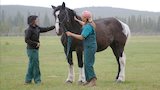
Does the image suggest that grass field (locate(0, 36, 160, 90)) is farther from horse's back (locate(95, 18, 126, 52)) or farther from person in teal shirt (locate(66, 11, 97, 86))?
horse's back (locate(95, 18, 126, 52))

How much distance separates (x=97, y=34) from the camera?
13.2 m

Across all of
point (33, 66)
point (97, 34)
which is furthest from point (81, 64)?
point (33, 66)

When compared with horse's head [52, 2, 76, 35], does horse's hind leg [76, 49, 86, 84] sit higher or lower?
lower

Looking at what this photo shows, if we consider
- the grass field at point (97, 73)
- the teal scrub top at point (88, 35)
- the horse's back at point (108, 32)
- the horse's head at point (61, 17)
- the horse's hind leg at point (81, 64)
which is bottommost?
the grass field at point (97, 73)

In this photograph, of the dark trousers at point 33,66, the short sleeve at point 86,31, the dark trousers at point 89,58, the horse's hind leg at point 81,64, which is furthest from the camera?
the horse's hind leg at point 81,64

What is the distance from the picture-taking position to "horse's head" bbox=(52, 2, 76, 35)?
11515mm

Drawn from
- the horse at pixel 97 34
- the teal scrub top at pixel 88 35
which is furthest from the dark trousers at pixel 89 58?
the horse at pixel 97 34

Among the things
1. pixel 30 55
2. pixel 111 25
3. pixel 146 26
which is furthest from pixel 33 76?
pixel 146 26

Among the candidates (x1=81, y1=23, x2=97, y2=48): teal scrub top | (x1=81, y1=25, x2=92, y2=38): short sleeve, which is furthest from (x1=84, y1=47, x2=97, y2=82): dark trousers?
(x1=81, y1=25, x2=92, y2=38): short sleeve

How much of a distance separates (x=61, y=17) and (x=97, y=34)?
73.8 inches

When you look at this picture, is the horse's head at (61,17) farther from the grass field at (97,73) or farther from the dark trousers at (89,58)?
the grass field at (97,73)

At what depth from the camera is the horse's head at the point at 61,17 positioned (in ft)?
37.8

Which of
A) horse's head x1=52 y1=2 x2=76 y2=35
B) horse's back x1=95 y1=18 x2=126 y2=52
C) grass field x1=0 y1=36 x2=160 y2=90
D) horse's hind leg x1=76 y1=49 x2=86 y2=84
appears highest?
horse's head x1=52 y1=2 x2=76 y2=35

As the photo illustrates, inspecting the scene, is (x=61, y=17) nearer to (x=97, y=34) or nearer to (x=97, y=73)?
(x=97, y=34)
